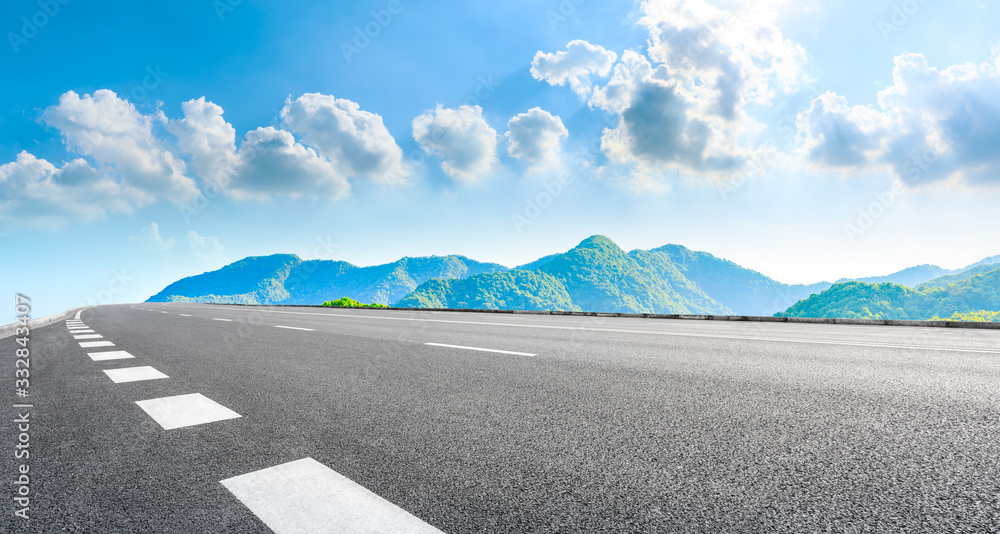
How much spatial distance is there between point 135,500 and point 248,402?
169 cm

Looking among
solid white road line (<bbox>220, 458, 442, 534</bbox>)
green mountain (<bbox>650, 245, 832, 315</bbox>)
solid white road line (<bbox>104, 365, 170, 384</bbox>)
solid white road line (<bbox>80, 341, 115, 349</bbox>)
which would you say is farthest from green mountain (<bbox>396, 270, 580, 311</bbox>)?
solid white road line (<bbox>220, 458, 442, 534</bbox>)

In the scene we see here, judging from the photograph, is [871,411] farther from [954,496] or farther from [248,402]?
[248,402]

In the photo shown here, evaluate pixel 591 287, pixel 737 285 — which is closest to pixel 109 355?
pixel 591 287

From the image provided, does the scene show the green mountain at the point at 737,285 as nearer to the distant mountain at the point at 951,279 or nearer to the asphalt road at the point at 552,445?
the distant mountain at the point at 951,279

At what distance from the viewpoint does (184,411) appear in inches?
126

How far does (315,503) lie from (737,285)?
211223 millimetres

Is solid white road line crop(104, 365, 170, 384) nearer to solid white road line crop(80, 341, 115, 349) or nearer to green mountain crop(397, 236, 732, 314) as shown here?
solid white road line crop(80, 341, 115, 349)

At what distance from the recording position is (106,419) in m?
3.08

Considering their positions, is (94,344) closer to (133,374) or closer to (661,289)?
(133,374)

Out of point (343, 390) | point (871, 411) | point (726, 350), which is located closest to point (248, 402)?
point (343, 390)

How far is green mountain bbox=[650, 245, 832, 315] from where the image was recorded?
183625 mm

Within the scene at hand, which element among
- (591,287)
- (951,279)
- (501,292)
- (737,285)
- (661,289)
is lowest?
(501,292)

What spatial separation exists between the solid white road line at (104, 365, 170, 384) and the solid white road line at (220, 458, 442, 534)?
333cm

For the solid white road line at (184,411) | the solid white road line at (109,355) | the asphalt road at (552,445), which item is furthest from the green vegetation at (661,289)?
the solid white road line at (184,411)
